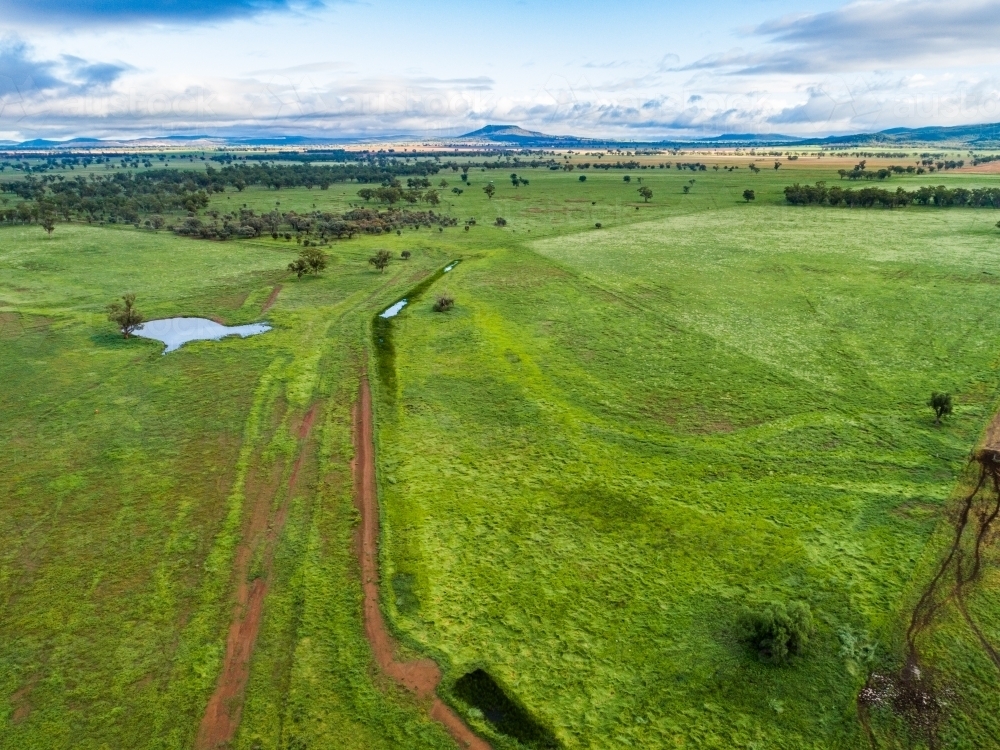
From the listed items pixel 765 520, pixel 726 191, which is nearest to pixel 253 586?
pixel 765 520

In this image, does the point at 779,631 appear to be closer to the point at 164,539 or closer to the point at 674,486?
the point at 674,486

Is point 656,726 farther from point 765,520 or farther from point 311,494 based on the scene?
point 311,494

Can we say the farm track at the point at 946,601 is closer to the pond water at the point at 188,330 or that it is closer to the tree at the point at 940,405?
the tree at the point at 940,405

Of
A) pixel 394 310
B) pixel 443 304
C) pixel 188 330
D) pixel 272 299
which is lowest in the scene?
pixel 188 330

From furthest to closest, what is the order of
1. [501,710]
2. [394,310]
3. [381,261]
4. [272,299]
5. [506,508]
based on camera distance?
[381,261] < [272,299] < [394,310] < [506,508] < [501,710]

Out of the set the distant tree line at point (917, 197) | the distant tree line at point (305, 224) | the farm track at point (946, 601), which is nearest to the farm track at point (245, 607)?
the farm track at point (946, 601)

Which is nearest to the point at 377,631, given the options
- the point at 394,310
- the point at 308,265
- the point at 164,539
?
the point at 164,539
